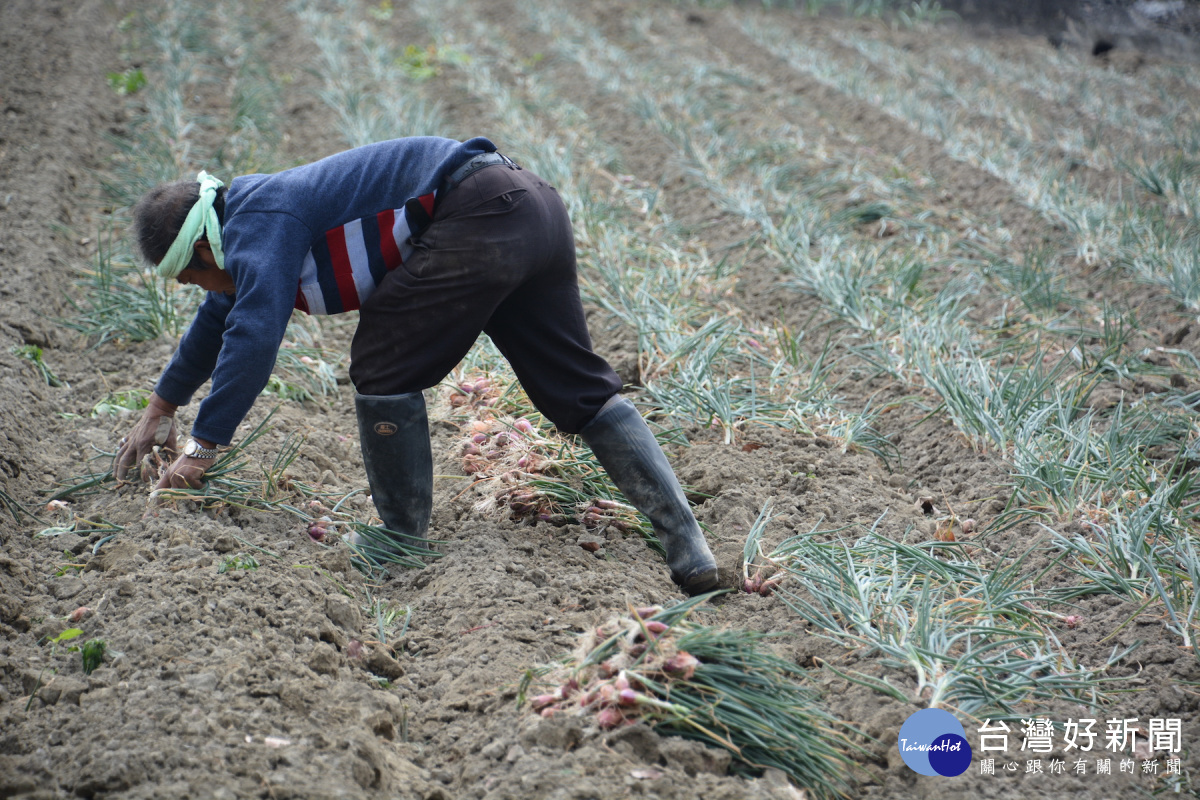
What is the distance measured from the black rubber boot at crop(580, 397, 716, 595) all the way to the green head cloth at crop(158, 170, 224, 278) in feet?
3.47

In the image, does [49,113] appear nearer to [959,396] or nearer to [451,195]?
[451,195]

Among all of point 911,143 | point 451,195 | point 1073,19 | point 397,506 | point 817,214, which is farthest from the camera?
point 1073,19

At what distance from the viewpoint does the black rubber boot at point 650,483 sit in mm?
2369

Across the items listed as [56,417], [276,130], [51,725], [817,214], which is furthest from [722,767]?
[276,130]

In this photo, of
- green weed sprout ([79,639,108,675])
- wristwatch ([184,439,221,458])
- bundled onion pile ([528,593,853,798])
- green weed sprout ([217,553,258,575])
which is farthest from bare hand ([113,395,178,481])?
bundled onion pile ([528,593,853,798])

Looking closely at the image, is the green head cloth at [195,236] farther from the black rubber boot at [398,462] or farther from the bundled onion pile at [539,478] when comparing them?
the bundled onion pile at [539,478]

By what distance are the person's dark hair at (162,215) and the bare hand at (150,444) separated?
498 mm

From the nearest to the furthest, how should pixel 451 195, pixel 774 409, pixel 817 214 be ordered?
pixel 451 195 < pixel 774 409 < pixel 817 214

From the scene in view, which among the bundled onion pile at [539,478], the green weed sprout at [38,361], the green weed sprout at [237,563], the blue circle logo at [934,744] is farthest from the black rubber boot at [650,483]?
the green weed sprout at [38,361]

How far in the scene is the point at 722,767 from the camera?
1.71m

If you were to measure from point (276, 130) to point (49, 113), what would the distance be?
1465 mm

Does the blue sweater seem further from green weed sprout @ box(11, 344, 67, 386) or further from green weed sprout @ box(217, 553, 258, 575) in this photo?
green weed sprout @ box(11, 344, 67, 386)

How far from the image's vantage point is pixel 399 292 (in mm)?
2201

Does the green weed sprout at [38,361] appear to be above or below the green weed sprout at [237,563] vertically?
above
